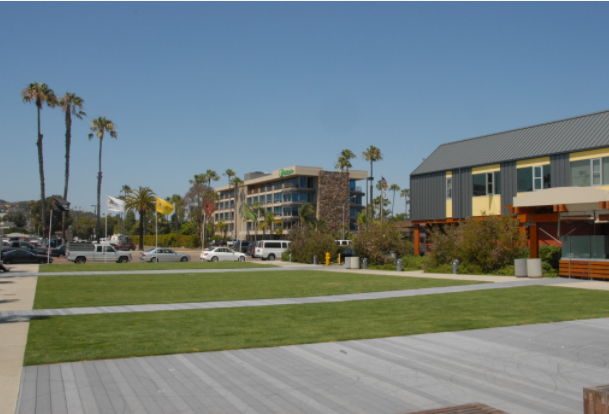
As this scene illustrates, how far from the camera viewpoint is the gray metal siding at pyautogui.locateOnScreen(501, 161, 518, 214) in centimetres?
3241

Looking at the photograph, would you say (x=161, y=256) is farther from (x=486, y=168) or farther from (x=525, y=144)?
(x=525, y=144)

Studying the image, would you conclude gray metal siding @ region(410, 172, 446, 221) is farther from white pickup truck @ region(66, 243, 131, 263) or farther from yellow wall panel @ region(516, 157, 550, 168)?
white pickup truck @ region(66, 243, 131, 263)

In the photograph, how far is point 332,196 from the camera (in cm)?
9006

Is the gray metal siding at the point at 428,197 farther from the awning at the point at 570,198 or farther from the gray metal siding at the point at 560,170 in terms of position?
the awning at the point at 570,198

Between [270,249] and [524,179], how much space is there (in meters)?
26.7

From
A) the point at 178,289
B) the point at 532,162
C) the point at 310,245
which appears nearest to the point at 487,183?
the point at 532,162

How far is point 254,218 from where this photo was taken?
90.9 meters

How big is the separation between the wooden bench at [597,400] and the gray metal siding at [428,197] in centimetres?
3370

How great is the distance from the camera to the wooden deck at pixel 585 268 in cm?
2152

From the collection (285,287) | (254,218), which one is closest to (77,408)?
(285,287)

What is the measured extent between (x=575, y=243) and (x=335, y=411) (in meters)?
20.5

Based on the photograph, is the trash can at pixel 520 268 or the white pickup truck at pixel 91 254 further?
the white pickup truck at pixel 91 254

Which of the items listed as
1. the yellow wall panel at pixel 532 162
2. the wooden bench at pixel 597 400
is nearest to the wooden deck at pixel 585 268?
the yellow wall panel at pixel 532 162

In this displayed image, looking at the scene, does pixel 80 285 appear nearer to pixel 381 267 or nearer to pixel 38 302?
pixel 38 302
